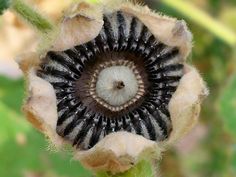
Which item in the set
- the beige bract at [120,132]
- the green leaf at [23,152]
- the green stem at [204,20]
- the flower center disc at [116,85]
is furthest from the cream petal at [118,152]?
the green stem at [204,20]

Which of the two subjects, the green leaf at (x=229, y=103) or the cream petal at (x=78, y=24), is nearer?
the cream petal at (x=78, y=24)

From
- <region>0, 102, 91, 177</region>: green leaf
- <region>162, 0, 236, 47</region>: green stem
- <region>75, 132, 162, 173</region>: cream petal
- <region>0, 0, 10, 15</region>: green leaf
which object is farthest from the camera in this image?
<region>162, 0, 236, 47</region>: green stem

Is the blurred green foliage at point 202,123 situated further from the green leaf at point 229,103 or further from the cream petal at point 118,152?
the cream petal at point 118,152

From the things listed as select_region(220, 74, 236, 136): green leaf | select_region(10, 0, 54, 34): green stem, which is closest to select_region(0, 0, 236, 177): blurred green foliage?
select_region(220, 74, 236, 136): green leaf

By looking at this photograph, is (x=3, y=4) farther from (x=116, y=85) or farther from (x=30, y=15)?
(x=116, y=85)

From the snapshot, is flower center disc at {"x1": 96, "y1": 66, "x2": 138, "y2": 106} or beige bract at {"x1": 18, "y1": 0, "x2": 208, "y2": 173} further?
flower center disc at {"x1": 96, "y1": 66, "x2": 138, "y2": 106}

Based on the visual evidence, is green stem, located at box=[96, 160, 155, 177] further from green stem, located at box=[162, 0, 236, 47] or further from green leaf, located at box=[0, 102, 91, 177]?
green stem, located at box=[162, 0, 236, 47]

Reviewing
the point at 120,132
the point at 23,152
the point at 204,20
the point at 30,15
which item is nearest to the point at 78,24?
the point at 30,15
